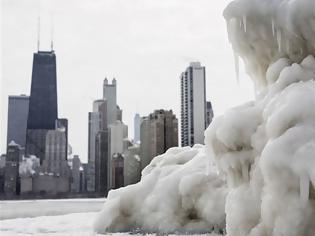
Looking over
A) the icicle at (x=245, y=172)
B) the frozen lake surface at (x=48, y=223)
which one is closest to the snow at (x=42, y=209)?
the frozen lake surface at (x=48, y=223)

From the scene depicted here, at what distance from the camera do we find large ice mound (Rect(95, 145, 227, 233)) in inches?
496

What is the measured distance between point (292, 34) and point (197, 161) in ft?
15.5

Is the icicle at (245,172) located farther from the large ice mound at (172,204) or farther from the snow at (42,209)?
the snow at (42,209)

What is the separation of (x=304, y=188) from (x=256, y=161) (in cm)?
174

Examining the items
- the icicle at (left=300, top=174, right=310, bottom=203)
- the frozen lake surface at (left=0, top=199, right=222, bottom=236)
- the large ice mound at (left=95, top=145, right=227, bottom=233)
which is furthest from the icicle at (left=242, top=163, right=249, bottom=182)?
the frozen lake surface at (left=0, top=199, right=222, bottom=236)

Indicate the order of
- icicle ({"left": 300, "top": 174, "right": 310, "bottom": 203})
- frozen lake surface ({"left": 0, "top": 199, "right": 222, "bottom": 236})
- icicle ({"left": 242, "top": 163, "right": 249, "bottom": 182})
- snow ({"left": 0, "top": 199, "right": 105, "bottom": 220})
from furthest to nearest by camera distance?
snow ({"left": 0, "top": 199, "right": 105, "bottom": 220}), frozen lake surface ({"left": 0, "top": 199, "right": 222, "bottom": 236}), icicle ({"left": 242, "top": 163, "right": 249, "bottom": 182}), icicle ({"left": 300, "top": 174, "right": 310, "bottom": 203})

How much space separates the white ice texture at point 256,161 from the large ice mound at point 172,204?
0.03 metres

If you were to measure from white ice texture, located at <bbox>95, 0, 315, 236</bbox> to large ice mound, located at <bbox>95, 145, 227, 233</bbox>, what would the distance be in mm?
26

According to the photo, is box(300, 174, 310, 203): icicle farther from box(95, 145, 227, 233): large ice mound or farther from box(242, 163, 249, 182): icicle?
box(95, 145, 227, 233): large ice mound

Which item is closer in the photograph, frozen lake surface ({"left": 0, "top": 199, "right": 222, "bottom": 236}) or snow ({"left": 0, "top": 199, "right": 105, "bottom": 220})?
frozen lake surface ({"left": 0, "top": 199, "right": 222, "bottom": 236})

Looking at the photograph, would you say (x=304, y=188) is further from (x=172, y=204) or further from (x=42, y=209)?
(x=42, y=209)

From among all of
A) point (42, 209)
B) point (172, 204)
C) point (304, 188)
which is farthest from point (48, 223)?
point (42, 209)

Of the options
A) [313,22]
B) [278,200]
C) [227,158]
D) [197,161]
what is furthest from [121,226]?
[313,22]

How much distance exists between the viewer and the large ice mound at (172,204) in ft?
41.3
